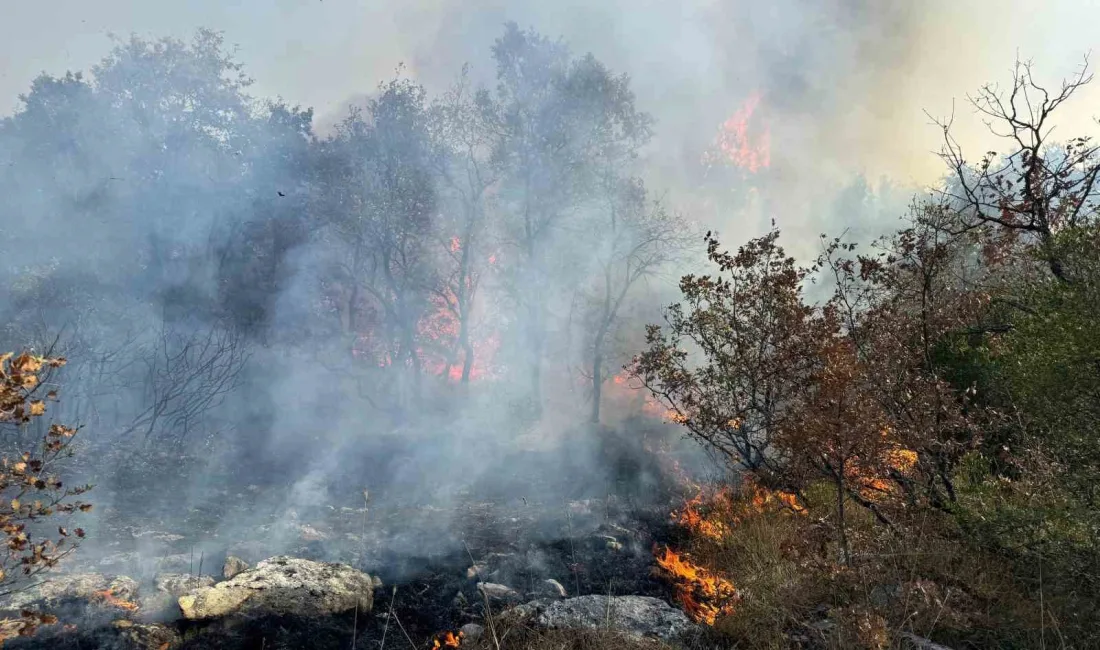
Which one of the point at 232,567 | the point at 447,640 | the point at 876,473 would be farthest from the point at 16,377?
the point at 876,473

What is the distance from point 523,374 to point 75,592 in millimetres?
18573

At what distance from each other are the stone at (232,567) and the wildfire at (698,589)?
5669 millimetres

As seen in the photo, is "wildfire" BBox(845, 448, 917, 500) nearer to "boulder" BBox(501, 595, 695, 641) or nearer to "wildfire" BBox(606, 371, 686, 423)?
"boulder" BBox(501, 595, 695, 641)

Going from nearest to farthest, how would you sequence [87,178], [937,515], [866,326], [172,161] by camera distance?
[937,515]
[866,326]
[87,178]
[172,161]

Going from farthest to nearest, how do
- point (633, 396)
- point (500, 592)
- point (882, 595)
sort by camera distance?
point (633, 396) → point (500, 592) → point (882, 595)

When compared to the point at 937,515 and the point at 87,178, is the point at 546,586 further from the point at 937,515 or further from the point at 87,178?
the point at 87,178

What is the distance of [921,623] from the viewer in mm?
4500

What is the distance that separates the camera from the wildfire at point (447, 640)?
5.79 meters

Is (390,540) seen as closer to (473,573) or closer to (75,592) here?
(473,573)

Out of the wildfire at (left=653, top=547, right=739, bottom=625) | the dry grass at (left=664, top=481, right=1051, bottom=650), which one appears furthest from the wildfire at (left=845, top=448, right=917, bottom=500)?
the wildfire at (left=653, top=547, right=739, bottom=625)

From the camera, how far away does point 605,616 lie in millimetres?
5941

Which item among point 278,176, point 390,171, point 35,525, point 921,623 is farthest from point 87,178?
point 921,623

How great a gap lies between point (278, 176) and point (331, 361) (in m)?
7.16

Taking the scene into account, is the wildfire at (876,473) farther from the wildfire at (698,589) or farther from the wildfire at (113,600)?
the wildfire at (113,600)
